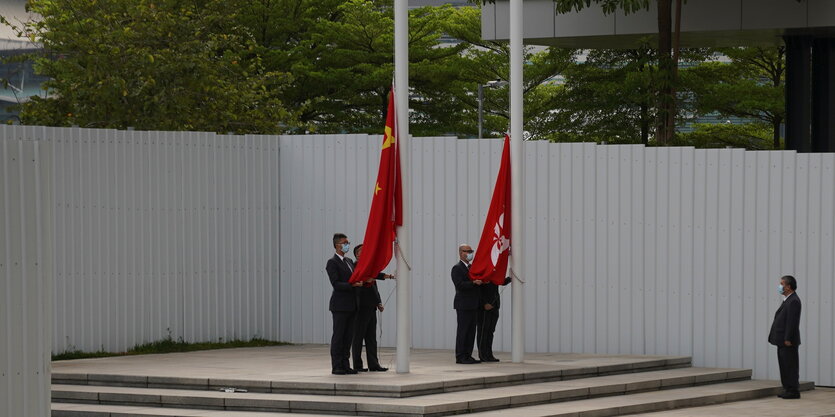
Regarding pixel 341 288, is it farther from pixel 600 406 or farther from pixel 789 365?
pixel 789 365

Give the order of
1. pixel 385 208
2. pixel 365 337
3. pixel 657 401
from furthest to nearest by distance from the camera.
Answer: pixel 365 337 → pixel 657 401 → pixel 385 208

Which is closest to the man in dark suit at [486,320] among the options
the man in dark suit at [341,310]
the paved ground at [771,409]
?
the man in dark suit at [341,310]

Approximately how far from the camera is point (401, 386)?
47.1 feet

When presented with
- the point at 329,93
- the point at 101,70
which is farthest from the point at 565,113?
the point at 101,70

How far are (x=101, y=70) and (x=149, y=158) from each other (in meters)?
5.79

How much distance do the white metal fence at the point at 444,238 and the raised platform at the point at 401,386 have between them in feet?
2.78

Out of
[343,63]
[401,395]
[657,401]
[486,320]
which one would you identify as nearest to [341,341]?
[401,395]

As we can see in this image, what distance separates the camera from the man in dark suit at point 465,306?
1716 centimetres

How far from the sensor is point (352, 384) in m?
14.6

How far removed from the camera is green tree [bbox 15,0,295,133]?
24391 millimetres

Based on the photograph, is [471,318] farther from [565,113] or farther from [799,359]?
[565,113]

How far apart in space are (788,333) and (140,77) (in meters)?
12.8

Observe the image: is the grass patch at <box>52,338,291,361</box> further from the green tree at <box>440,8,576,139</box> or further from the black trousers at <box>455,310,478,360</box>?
the green tree at <box>440,8,576,139</box>

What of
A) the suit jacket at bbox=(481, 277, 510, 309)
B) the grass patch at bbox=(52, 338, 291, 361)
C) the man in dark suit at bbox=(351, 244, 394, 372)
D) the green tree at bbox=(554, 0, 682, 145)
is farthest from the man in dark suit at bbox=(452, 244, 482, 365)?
the green tree at bbox=(554, 0, 682, 145)
